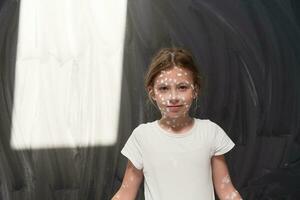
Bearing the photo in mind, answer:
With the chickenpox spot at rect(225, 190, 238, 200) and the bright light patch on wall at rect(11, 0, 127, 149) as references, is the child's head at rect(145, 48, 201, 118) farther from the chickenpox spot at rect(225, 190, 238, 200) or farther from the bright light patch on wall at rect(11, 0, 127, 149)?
the bright light patch on wall at rect(11, 0, 127, 149)

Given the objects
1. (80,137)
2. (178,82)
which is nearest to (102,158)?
(80,137)

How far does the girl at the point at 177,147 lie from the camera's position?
117cm

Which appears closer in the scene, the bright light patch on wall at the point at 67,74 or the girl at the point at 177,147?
the girl at the point at 177,147

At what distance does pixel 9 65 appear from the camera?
153 centimetres

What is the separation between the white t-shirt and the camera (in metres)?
1.17

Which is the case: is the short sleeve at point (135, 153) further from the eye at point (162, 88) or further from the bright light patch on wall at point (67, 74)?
the bright light patch on wall at point (67, 74)

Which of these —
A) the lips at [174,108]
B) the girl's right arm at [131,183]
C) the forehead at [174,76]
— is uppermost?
the forehead at [174,76]

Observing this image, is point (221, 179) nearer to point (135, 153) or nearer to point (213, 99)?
point (135, 153)

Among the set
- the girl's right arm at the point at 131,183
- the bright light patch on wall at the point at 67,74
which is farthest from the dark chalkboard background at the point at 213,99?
the girl's right arm at the point at 131,183

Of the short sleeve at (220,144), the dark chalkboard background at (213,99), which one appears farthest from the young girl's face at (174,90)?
the dark chalkboard background at (213,99)

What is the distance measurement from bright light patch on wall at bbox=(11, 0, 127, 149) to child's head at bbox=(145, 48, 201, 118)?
0.37 metres

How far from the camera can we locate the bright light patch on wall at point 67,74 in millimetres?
1522

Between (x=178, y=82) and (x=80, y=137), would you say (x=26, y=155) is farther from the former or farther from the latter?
(x=178, y=82)

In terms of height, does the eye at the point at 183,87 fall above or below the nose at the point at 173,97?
above
